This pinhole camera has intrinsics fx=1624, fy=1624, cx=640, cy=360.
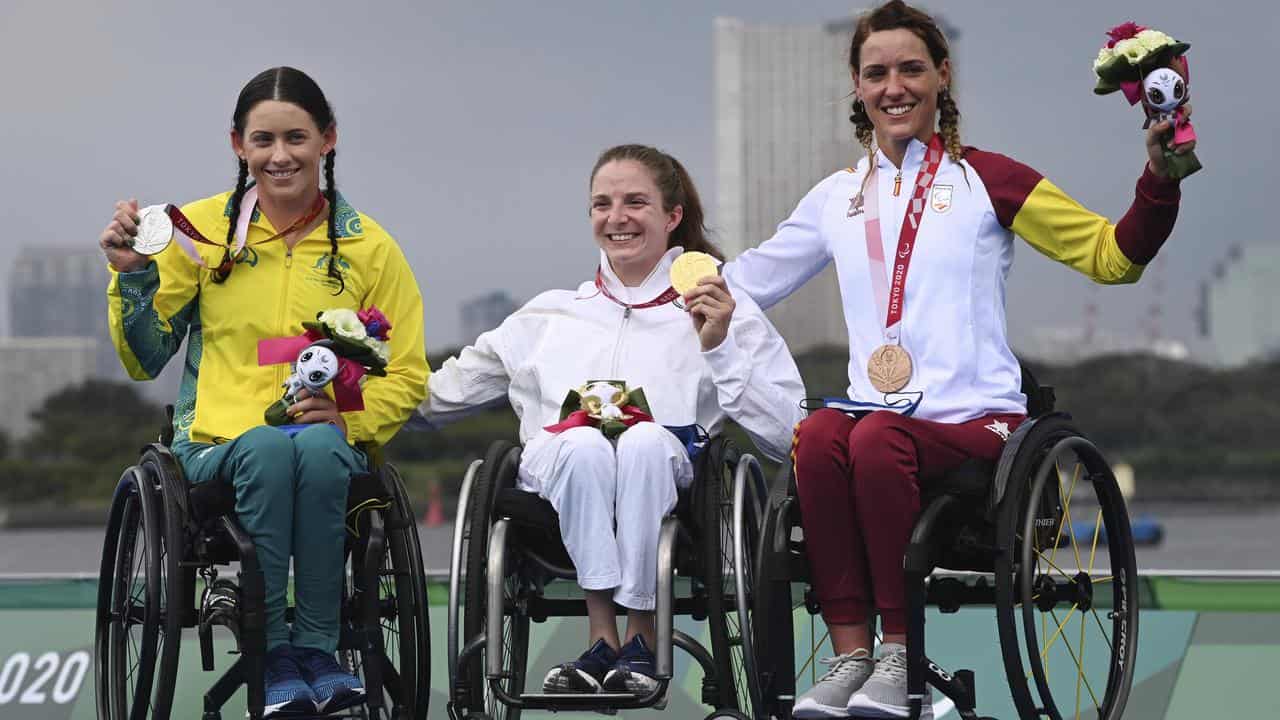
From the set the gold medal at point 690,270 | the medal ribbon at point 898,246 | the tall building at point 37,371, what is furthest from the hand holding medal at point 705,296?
the tall building at point 37,371

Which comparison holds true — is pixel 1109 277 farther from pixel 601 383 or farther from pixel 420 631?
pixel 420 631

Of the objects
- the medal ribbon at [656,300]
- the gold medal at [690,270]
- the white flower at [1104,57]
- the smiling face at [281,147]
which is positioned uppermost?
the white flower at [1104,57]

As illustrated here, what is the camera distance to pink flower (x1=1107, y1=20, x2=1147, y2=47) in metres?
3.06

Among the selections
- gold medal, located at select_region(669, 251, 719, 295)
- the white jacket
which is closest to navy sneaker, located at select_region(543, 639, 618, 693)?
the white jacket

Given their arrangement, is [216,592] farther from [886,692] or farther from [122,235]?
[886,692]

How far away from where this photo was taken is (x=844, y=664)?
3027 mm

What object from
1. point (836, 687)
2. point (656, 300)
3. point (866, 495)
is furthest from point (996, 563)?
point (656, 300)

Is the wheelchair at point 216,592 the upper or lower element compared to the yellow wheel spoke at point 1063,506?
lower

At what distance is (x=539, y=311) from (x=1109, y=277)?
1282 mm

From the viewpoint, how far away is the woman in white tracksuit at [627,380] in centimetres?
322

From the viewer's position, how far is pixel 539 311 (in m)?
3.76

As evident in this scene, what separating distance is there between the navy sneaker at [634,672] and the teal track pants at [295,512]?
1.88ft

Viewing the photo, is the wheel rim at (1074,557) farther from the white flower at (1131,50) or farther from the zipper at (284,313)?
the zipper at (284,313)

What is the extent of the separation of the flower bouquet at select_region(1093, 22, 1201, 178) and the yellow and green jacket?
1.60m
